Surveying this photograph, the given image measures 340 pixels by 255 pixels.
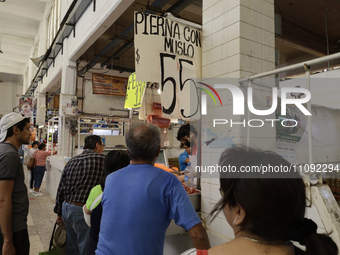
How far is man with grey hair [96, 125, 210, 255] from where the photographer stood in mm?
1685

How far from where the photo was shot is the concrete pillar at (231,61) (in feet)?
8.30

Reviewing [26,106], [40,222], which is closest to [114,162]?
[40,222]

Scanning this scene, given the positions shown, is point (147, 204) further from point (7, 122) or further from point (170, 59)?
point (170, 59)

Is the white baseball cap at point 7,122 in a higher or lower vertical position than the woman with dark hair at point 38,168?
higher

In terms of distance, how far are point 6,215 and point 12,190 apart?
0.20 metres

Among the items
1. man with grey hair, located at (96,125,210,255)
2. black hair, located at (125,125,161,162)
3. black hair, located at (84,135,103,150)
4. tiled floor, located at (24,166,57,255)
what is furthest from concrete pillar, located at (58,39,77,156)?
man with grey hair, located at (96,125,210,255)

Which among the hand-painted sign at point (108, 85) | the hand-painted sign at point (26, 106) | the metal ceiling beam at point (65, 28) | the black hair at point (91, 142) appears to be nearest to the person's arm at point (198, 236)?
the black hair at point (91, 142)

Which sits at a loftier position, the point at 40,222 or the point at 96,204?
the point at 96,204

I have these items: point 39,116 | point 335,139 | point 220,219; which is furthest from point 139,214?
point 39,116

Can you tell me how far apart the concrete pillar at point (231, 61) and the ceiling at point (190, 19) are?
2.51m

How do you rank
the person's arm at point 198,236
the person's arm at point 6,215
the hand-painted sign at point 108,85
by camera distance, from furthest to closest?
the hand-painted sign at point 108,85 < the person's arm at point 6,215 < the person's arm at point 198,236

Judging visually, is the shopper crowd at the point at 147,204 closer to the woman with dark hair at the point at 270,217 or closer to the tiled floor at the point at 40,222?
the woman with dark hair at the point at 270,217

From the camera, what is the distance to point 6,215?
2.03m

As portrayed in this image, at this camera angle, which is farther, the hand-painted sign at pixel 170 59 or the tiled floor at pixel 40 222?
the tiled floor at pixel 40 222
